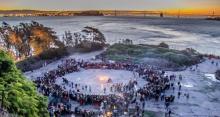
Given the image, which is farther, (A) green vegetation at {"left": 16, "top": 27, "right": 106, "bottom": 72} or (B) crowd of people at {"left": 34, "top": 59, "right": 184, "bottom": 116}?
(A) green vegetation at {"left": 16, "top": 27, "right": 106, "bottom": 72}

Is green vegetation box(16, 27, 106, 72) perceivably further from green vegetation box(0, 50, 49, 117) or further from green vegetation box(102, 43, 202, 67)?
green vegetation box(0, 50, 49, 117)

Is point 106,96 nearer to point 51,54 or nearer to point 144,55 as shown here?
point 51,54

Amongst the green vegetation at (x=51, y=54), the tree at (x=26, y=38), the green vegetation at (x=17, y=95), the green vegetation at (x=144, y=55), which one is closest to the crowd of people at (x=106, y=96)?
the green vegetation at (x=51, y=54)

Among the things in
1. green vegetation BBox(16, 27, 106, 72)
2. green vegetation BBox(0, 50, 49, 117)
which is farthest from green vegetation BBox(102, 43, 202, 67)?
green vegetation BBox(0, 50, 49, 117)

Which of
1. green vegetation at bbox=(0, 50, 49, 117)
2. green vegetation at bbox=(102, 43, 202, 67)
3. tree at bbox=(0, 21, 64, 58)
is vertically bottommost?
green vegetation at bbox=(102, 43, 202, 67)

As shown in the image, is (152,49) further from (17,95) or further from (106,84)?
(17,95)

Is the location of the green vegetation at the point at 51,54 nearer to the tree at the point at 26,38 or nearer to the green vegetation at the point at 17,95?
the tree at the point at 26,38

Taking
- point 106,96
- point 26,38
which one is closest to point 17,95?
point 106,96

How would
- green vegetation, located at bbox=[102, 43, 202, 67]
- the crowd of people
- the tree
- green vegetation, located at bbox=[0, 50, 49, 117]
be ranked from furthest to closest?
1. the tree
2. green vegetation, located at bbox=[102, 43, 202, 67]
3. the crowd of people
4. green vegetation, located at bbox=[0, 50, 49, 117]
